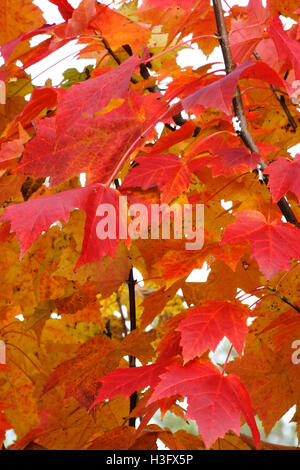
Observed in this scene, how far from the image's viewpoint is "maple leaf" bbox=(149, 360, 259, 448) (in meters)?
0.60

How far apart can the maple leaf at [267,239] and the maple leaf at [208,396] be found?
137mm

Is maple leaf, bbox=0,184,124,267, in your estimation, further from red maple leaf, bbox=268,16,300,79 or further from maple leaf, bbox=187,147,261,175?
red maple leaf, bbox=268,16,300,79

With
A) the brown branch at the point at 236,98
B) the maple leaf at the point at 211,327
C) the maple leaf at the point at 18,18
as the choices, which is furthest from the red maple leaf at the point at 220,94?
the maple leaf at the point at 18,18

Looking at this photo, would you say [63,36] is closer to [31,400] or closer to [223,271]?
[223,271]

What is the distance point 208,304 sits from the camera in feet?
2.37

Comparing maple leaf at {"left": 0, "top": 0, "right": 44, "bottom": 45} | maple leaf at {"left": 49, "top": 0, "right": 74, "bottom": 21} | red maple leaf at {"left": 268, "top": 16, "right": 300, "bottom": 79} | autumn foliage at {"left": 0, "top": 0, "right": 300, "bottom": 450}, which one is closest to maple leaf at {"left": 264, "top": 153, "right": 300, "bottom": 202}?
autumn foliage at {"left": 0, "top": 0, "right": 300, "bottom": 450}

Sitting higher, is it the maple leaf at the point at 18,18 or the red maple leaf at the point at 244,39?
the maple leaf at the point at 18,18

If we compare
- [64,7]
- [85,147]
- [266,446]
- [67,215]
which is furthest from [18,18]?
[266,446]

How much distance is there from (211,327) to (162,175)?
19 centimetres

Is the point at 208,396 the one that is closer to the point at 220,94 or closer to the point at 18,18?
the point at 220,94

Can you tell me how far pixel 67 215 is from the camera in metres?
0.61

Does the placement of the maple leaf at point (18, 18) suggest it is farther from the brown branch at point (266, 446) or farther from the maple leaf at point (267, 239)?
the brown branch at point (266, 446)

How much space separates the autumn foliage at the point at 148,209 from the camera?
0.65 metres

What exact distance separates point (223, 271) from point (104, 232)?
33 cm
